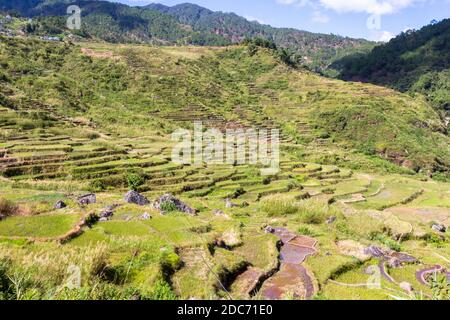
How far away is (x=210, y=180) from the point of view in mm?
30516

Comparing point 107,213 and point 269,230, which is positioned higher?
point 107,213

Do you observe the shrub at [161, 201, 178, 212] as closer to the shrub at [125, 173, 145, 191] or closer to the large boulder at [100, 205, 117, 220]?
the large boulder at [100, 205, 117, 220]

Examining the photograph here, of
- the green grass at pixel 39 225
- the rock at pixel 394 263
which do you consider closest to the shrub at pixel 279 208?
the rock at pixel 394 263

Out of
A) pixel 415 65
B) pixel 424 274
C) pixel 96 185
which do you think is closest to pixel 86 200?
pixel 96 185

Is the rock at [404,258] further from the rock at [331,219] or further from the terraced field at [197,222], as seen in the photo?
the rock at [331,219]

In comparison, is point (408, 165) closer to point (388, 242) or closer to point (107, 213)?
point (388, 242)

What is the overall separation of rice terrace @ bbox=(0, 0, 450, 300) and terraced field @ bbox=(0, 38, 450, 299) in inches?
3.5

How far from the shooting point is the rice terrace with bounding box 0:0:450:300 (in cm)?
1031

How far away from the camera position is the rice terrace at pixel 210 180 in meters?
10.3

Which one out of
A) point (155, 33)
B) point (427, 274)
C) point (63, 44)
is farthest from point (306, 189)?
point (155, 33)

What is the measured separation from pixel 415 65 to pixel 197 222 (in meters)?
125

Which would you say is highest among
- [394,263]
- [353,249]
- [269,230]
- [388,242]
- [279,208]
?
[269,230]

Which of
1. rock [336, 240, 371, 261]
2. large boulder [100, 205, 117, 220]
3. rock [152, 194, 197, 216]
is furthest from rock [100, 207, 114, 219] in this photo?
rock [336, 240, 371, 261]

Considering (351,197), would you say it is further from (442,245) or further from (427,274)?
(427,274)
